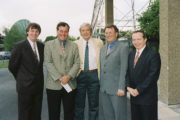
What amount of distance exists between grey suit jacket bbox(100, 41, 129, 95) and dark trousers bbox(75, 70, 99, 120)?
28 cm

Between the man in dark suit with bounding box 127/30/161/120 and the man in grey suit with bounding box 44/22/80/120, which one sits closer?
the man in dark suit with bounding box 127/30/161/120

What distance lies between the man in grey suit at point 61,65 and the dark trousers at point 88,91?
0.13 meters

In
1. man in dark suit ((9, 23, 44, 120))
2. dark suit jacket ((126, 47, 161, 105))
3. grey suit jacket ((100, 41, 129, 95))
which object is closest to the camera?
dark suit jacket ((126, 47, 161, 105))

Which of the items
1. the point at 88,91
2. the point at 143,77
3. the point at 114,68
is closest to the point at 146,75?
the point at 143,77

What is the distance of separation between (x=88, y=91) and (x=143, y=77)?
47.7 inches

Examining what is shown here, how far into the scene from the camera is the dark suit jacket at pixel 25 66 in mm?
5297

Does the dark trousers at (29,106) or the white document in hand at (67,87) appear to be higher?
the white document in hand at (67,87)

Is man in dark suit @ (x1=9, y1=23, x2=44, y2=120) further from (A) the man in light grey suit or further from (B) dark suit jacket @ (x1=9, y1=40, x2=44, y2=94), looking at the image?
(A) the man in light grey suit

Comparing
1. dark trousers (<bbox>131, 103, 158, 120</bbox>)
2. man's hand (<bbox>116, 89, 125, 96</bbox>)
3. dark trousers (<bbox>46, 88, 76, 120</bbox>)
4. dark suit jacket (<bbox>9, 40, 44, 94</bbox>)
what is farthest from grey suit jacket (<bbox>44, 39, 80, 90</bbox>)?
dark trousers (<bbox>131, 103, 158, 120</bbox>)

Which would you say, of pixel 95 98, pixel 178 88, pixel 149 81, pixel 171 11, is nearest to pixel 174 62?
pixel 178 88

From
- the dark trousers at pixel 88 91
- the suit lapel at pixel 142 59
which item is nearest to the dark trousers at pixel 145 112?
the suit lapel at pixel 142 59

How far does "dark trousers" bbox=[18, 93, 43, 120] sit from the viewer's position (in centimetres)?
539

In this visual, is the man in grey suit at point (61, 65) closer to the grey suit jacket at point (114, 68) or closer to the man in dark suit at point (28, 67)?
the man in dark suit at point (28, 67)

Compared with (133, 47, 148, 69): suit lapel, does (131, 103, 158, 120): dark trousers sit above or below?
below
